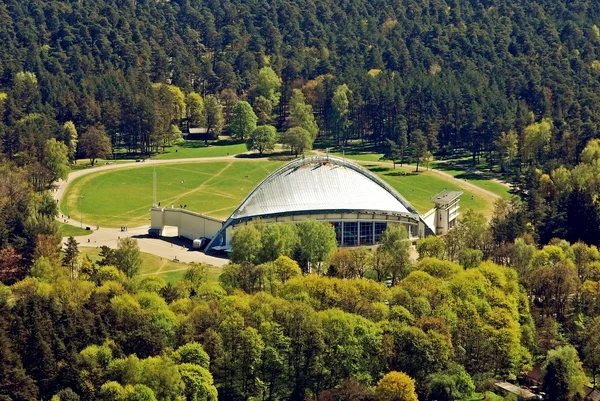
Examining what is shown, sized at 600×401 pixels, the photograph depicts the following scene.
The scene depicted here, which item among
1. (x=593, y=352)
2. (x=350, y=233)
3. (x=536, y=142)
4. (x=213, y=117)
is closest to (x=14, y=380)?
(x=593, y=352)

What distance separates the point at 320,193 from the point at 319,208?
2430 mm

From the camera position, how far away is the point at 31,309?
80.2 metres

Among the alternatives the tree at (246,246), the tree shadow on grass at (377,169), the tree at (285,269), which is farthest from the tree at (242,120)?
the tree at (285,269)

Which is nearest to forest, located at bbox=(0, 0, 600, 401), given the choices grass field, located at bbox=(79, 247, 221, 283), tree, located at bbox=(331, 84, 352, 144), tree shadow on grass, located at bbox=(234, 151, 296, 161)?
grass field, located at bbox=(79, 247, 221, 283)

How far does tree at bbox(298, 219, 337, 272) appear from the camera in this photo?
108438mm

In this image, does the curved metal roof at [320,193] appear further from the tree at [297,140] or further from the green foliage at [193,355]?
the tree at [297,140]

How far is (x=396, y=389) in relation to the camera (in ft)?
253

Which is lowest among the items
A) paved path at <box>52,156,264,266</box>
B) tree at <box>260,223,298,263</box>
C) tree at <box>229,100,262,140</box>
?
paved path at <box>52,156,264,266</box>

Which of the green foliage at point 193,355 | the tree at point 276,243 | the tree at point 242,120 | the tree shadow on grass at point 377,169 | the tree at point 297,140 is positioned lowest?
the green foliage at point 193,355

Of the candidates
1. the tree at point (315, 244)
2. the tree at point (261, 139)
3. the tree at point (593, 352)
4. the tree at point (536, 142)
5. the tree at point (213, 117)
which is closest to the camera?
the tree at point (593, 352)

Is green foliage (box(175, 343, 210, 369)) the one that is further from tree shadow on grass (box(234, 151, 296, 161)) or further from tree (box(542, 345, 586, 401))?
tree shadow on grass (box(234, 151, 296, 161))

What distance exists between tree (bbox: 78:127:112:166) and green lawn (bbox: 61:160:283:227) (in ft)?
16.1

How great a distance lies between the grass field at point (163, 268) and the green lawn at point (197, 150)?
51530mm

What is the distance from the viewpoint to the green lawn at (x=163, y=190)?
5266 inches
